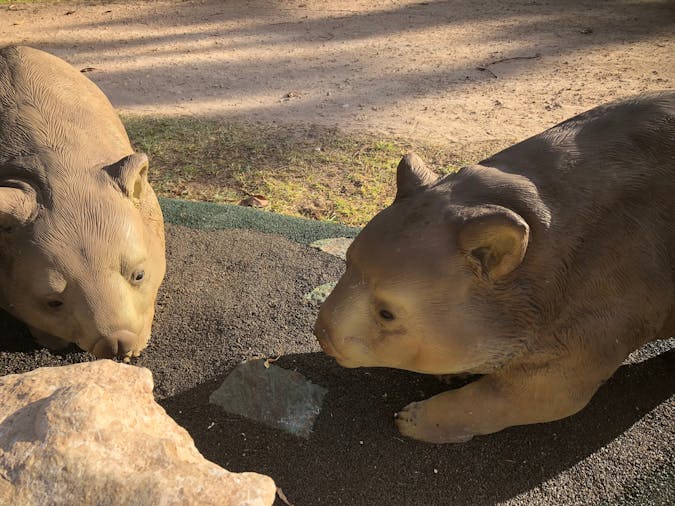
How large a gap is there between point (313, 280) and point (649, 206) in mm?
1938

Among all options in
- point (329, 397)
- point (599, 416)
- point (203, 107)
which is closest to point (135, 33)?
point (203, 107)

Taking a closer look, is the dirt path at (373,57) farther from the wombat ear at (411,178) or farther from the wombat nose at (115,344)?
the wombat nose at (115,344)

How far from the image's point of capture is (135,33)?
986 centimetres

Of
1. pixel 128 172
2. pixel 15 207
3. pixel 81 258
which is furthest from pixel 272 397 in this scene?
pixel 15 207

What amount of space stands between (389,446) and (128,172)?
5.85 feet

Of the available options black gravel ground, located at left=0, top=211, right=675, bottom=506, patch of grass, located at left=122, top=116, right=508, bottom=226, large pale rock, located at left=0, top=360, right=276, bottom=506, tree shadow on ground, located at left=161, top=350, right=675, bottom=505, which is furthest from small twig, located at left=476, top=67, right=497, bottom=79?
large pale rock, located at left=0, top=360, right=276, bottom=506

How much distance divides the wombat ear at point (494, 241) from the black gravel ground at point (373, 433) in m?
0.91

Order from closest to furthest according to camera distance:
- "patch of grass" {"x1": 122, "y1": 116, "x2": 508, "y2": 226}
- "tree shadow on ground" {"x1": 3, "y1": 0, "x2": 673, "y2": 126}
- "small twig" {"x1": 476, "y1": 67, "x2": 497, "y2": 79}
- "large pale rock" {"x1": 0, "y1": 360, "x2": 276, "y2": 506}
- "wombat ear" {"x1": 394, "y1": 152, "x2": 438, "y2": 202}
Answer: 1. "large pale rock" {"x1": 0, "y1": 360, "x2": 276, "y2": 506}
2. "wombat ear" {"x1": 394, "y1": 152, "x2": 438, "y2": 202}
3. "patch of grass" {"x1": 122, "y1": 116, "x2": 508, "y2": 226}
4. "tree shadow on ground" {"x1": 3, "y1": 0, "x2": 673, "y2": 126}
5. "small twig" {"x1": 476, "y1": 67, "x2": 497, "y2": 79}

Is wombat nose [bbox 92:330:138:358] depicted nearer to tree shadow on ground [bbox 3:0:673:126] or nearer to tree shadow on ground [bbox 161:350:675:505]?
tree shadow on ground [bbox 161:350:675:505]

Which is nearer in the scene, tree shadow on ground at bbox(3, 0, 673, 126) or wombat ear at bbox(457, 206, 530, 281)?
wombat ear at bbox(457, 206, 530, 281)

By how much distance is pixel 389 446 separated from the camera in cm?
268

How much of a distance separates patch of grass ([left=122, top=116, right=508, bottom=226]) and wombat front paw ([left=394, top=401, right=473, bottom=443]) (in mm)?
2349

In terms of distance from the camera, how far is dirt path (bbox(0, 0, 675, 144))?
696cm

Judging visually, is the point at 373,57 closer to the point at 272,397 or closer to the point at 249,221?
the point at 249,221
